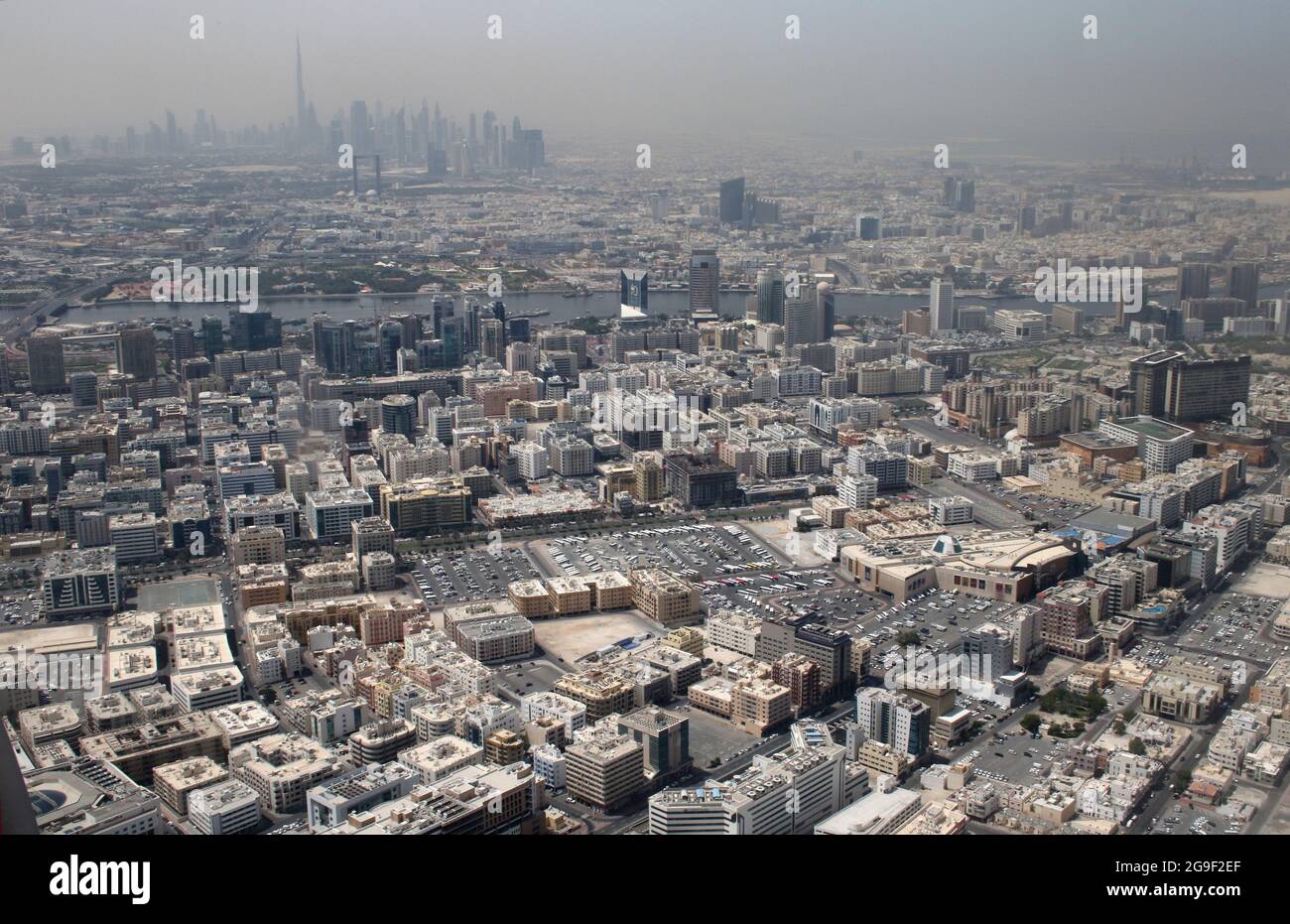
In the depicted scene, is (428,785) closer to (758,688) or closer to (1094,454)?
(758,688)

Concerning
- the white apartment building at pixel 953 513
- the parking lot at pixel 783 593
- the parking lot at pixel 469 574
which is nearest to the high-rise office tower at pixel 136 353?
the parking lot at pixel 469 574

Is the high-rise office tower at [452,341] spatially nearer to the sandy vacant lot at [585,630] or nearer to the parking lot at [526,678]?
the sandy vacant lot at [585,630]

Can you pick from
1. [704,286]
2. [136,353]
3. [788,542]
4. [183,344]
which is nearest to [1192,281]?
[704,286]

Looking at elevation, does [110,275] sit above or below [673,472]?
above

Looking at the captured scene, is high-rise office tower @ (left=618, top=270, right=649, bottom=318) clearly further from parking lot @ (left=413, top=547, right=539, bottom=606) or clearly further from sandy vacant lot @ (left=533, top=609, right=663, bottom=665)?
sandy vacant lot @ (left=533, top=609, right=663, bottom=665)

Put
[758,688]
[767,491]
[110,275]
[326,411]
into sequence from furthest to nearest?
[110,275] → [326,411] → [767,491] → [758,688]

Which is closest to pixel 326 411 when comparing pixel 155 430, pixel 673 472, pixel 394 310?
pixel 155 430
